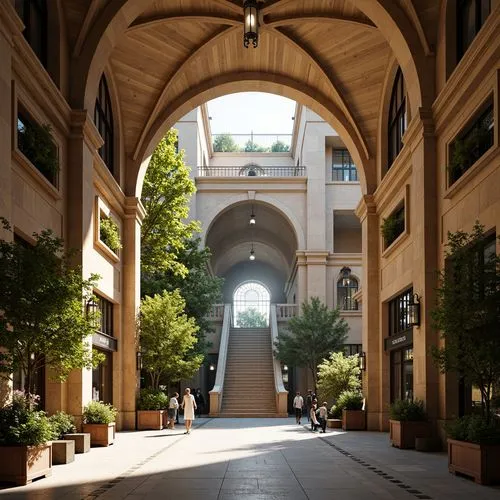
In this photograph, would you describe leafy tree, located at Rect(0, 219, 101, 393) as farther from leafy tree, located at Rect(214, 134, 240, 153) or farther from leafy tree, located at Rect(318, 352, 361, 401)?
leafy tree, located at Rect(214, 134, 240, 153)

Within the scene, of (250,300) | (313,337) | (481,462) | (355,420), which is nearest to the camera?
(481,462)

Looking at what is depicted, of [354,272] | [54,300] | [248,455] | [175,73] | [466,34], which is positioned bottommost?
[248,455]

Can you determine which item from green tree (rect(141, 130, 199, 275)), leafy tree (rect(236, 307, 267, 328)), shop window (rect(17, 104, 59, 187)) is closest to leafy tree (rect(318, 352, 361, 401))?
green tree (rect(141, 130, 199, 275))

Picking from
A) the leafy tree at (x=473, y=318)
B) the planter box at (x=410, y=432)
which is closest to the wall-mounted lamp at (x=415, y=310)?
the planter box at (x=410, y=432)

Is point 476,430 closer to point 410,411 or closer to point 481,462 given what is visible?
point 481,462

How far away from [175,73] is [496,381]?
53.6ft

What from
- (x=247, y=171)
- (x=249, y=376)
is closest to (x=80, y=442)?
(x=249, y=376)

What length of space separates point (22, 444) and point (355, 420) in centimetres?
1667

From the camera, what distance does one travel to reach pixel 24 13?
17.4 m

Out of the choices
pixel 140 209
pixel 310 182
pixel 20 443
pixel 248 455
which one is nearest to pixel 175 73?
pixel 140 209

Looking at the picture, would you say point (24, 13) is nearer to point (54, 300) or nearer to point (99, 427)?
point (54, 300)

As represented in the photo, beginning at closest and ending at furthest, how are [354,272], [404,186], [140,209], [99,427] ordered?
[99,427], [404,186], [140,209], [354,272]

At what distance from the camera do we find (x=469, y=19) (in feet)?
59.8

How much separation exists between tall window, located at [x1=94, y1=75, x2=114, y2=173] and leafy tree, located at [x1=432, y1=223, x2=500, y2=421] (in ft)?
45.1
